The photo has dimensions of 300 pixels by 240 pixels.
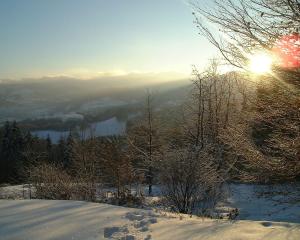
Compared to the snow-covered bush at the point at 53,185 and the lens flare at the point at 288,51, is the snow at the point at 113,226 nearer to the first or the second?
the lens flare at the point at 288,51

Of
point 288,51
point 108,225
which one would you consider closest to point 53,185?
point 108,225

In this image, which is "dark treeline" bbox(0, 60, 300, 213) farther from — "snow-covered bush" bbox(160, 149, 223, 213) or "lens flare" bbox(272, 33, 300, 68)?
"lens flare" bbox(272, 33, 300, 68)

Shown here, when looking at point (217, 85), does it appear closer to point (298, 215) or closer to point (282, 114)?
point (298, 215)

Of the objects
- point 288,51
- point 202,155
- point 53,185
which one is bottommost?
point 53,185

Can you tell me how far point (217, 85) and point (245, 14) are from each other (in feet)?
83.6

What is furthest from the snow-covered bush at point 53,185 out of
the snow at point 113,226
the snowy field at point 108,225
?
the snow at point 113,226

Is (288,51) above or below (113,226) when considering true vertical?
above

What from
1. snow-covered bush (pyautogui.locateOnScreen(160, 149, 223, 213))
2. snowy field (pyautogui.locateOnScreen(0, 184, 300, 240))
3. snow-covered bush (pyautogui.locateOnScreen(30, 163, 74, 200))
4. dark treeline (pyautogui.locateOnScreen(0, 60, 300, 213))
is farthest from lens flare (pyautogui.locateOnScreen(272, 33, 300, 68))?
snow-covered bush (pyautogui.locateOnScreen(30, 163, 74, 200))

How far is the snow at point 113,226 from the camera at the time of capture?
5922mm

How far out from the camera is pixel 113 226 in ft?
20.7

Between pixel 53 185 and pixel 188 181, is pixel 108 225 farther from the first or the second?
pixel 53 185

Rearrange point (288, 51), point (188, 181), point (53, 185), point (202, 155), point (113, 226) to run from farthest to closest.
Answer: point (53, 185), point (202, 155), point (188, 181), point (288, 51), point (113, 226)

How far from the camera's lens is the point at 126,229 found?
628cm

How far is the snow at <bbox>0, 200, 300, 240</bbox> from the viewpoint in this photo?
592 cm
